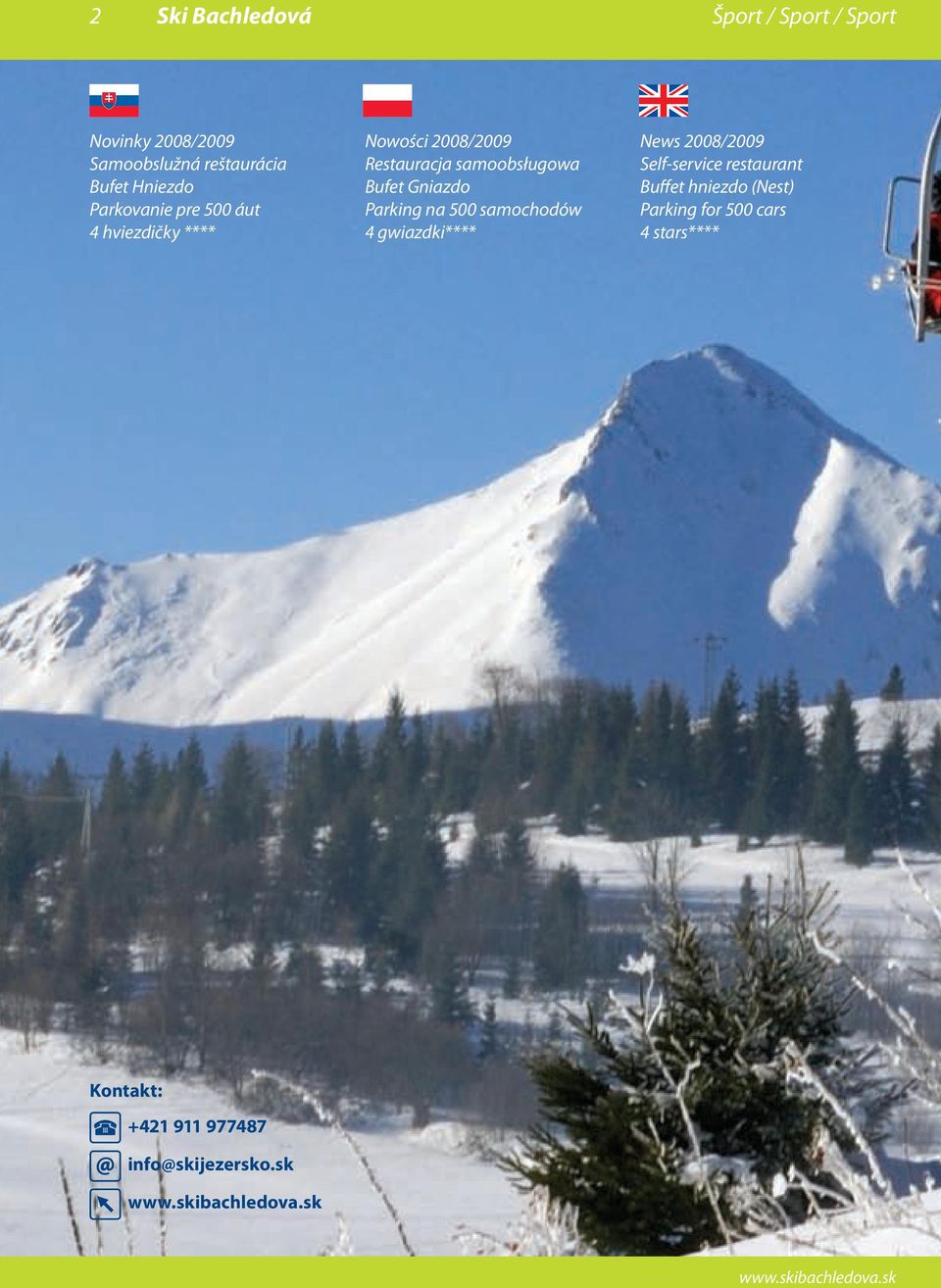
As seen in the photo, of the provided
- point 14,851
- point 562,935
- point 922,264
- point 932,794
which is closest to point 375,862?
point 14,851

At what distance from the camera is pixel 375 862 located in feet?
202

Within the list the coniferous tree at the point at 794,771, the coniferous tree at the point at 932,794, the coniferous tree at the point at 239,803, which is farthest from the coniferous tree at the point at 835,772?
the coniferous tree at the point at 239,803

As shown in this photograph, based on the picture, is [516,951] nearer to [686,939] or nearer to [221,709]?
[686,939]

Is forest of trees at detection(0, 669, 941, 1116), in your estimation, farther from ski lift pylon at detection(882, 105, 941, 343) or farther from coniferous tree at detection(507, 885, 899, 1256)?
ski lift pylon at detection(882, 105, 941, 343)

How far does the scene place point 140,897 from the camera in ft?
181

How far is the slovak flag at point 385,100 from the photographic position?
464 inches

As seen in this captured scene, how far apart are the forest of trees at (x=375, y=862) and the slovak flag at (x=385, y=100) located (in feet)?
73.9

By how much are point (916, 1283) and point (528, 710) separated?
3353 inches

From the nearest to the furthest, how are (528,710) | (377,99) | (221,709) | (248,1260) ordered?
(248,1260)
(377,99)
(528,710)
(221,709)

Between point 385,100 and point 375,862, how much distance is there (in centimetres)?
5069

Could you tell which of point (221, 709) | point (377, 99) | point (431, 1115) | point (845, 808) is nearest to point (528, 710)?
point (845, 808)

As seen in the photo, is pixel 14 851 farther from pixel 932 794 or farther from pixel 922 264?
pixel 922 264

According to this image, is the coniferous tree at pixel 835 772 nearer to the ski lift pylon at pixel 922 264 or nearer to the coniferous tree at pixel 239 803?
the coniferous tree at pixel 239 803

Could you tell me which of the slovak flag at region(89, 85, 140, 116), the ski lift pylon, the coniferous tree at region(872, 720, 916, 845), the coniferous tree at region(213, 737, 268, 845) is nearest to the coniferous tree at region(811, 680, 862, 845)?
the coniferous tree at region(872, 720, 916, 845)
